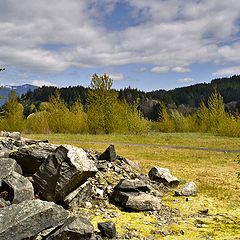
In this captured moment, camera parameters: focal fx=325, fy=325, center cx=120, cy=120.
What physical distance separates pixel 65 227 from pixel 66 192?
120 inches

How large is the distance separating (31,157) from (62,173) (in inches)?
96.2

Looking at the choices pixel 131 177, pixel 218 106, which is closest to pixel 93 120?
pixel 218 106

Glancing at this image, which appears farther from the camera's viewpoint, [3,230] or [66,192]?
[66,192]

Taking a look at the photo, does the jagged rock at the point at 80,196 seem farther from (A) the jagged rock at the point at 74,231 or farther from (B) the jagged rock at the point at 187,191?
(B) the jagged rock at the point at 187,191

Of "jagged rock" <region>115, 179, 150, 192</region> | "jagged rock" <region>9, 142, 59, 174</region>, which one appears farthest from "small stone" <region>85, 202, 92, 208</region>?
"jagged rock" <region>9, 142, 59, 174</region>

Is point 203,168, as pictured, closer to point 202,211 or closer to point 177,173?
point 177,173

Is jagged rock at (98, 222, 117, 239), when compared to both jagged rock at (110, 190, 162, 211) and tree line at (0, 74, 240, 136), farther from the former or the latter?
tree line at (0, 74, 240, 136)

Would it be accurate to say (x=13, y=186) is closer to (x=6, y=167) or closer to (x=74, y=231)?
(x=6, y=167)

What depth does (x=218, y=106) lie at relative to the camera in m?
59.5

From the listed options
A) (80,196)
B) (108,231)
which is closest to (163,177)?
(80,196)

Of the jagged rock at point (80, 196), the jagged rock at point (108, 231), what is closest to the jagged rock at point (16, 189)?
the jagged rock at point (80, 196)

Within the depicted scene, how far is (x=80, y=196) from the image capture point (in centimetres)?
1107

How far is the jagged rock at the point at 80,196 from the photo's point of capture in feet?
35.3

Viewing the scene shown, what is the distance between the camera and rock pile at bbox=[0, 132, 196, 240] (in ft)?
25.4
